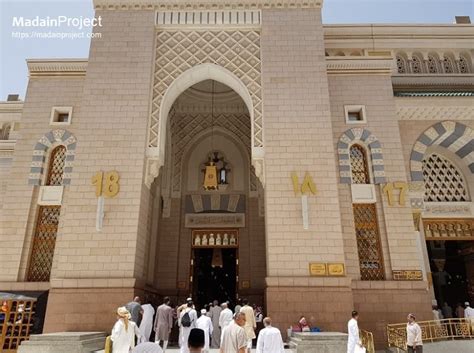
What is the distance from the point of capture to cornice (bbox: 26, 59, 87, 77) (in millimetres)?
10445

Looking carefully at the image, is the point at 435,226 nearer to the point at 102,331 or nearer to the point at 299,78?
the point at 299,78

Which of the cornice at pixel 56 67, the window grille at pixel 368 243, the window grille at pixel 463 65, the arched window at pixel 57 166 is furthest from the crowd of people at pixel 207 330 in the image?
the window grille at pixel 463 65

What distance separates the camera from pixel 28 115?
33.1ft

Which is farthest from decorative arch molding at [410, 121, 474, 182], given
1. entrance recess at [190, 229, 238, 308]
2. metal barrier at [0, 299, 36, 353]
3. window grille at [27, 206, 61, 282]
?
metal barrier at [0, 299, 36, 353]

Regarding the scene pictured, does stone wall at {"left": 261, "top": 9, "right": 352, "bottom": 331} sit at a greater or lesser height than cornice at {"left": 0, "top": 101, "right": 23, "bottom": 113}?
lesser

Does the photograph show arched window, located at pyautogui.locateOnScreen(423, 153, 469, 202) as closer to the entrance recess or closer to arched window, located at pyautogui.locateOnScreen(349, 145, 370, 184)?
arched window, located at pyautogui.locateOnScreen(349, 145, 370, 184)

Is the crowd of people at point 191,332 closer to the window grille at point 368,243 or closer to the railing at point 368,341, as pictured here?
the railing at point 368,341

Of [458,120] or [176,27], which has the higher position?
[176,27]

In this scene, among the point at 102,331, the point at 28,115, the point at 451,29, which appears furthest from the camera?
the point at 451,29

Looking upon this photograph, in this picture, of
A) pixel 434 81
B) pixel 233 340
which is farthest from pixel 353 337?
pixel 434 81

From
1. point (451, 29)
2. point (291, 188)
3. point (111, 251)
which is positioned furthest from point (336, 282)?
point (451, 29)

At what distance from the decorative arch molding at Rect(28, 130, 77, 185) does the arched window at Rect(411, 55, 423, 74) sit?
1078 cm

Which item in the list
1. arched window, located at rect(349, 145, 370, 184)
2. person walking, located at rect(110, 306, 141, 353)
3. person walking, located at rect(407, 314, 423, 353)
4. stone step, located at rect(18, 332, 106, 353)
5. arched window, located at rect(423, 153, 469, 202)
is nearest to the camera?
person walking, located at rect(110, 306, 141, 353)

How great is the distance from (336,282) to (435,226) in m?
4.05
